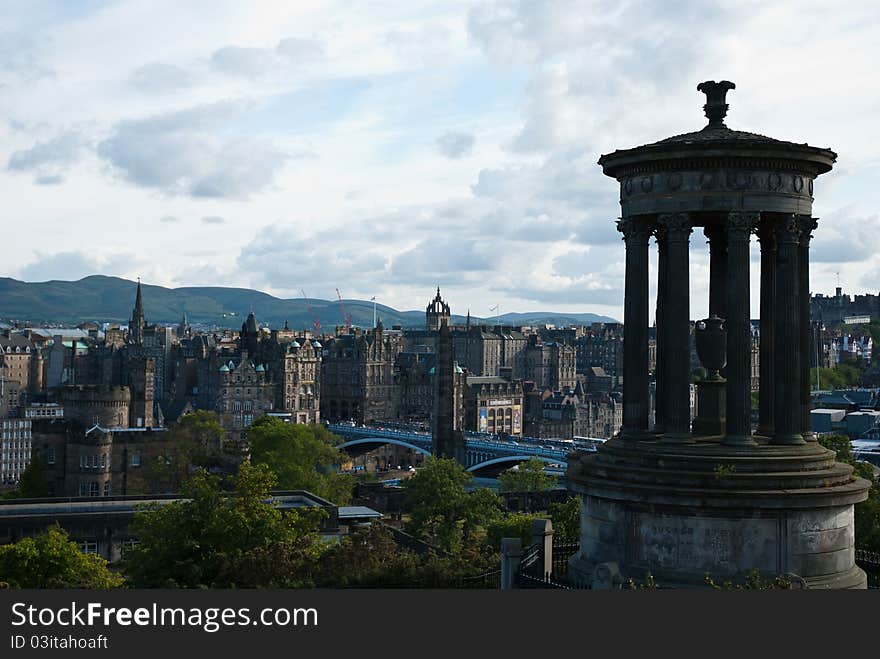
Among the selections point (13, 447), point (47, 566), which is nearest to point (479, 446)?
point (13, 447)

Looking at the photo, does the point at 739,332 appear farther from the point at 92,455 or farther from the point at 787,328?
the point at 92,455

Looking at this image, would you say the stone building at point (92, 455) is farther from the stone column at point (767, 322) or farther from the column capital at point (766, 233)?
the column capital at point (766, 233)

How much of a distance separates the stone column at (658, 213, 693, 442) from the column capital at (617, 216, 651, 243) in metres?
0.59

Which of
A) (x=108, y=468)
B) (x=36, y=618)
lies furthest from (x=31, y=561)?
(x=108, y=468)

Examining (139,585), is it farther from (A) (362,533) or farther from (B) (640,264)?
(B) (640,264)

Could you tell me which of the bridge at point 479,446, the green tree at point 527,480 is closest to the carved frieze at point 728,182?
the green tree at point 527,480

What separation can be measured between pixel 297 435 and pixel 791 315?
8545cm

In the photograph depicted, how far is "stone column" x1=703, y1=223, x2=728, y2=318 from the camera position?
103 feet

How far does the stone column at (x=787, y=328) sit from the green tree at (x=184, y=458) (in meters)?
90.4

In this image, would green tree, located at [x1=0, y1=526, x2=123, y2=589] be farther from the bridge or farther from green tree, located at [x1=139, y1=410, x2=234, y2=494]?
the bridge

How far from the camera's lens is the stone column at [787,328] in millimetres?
28609

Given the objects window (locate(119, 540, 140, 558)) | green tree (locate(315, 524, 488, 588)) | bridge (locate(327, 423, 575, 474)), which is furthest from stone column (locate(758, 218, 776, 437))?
bridge (locate(327, 423, 575, 474))

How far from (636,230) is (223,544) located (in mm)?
20261

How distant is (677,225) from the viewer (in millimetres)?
28641
